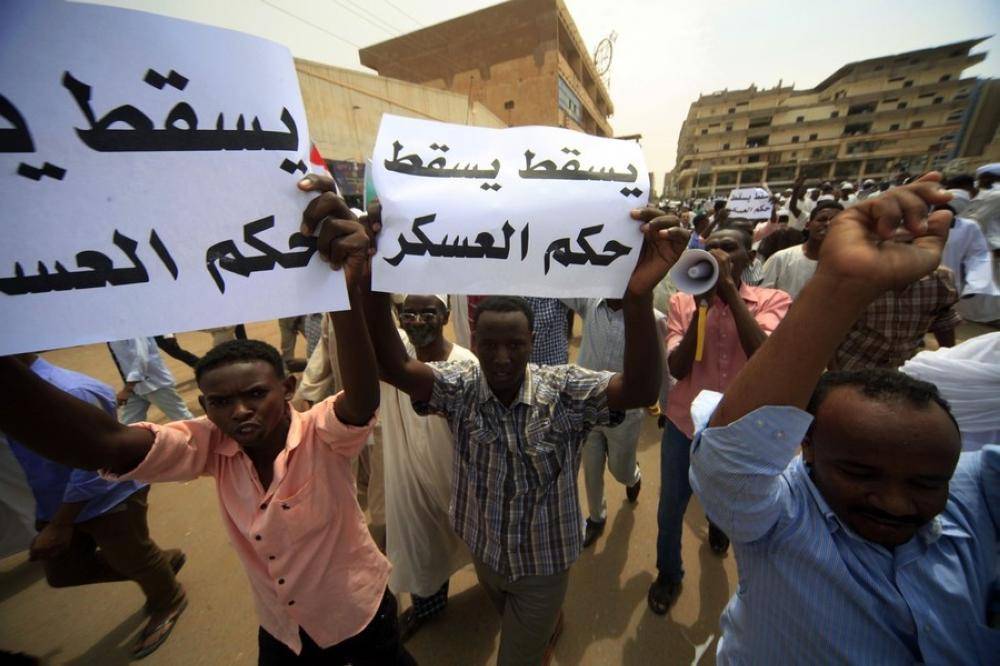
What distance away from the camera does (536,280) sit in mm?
1157

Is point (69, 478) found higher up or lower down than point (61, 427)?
lower down

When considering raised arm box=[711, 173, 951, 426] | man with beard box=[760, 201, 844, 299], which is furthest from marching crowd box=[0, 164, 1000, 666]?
man with beard box=[760, 201, 844, 299]

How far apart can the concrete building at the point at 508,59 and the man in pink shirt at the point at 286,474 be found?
25.2 metres

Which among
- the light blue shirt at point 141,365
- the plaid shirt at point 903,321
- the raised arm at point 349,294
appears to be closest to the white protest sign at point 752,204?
the plaid shirt at point 903,321

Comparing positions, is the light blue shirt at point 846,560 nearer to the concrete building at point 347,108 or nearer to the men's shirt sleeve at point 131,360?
the men's shirt sleeve at point 131,360

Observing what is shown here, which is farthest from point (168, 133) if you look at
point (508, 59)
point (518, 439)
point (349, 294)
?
point (508, 59)

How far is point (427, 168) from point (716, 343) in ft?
5.80

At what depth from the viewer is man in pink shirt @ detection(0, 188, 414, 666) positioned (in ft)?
3.96

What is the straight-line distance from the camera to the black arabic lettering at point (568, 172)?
117 centimetres

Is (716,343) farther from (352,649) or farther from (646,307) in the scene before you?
(352,649)

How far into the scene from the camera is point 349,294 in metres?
1.10

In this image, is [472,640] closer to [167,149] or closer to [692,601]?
[692,601]

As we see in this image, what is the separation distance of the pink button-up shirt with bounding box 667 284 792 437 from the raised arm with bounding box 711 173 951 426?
4.21 feet

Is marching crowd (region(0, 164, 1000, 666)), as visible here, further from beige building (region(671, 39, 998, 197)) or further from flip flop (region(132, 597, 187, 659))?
beige building (region(671, 39, 998, 197))
